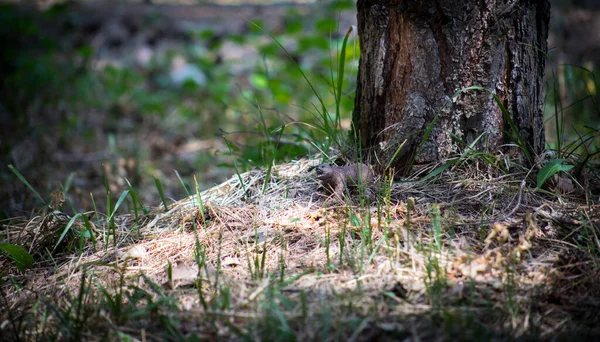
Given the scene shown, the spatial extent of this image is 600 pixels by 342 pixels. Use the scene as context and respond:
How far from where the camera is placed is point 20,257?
6.34 feet

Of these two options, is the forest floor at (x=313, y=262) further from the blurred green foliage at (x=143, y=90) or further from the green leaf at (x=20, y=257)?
the blurred green foliage at (x=143, y=90)

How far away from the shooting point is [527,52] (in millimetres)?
2010

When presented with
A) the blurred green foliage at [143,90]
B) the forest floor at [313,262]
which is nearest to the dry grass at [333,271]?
the forest floor at [313,262]

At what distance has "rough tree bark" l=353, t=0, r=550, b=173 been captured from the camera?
195cm

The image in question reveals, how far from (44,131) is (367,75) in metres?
3.47

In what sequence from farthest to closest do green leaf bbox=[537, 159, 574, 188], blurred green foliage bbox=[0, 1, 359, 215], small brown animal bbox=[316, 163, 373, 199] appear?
blurred green foliage bbox=[0, 1, 359, 215] < small brown animal bbox=[316, 163, 373, 199] < green leaf bbox=[537, 159, 574, 188]

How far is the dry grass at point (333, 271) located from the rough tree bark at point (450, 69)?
0.19 meters

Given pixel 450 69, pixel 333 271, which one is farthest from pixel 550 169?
pixel 333 271

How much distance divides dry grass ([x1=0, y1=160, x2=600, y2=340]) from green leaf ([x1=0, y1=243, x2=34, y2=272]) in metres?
0.04

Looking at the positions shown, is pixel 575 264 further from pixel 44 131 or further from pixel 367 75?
pixel 44 131

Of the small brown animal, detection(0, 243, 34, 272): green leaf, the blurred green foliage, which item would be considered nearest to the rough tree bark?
the small brown animal

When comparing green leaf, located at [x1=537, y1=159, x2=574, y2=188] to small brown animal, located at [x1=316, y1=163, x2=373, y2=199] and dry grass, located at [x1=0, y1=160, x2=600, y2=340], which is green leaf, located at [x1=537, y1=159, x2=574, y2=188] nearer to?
dry grass, located at [x1=0, y1=160, x2=600, y2=340]

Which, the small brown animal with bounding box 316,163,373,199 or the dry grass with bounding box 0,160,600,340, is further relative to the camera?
the small brown animal with bounding box 316,163,373,199

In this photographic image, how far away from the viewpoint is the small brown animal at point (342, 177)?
204cm
